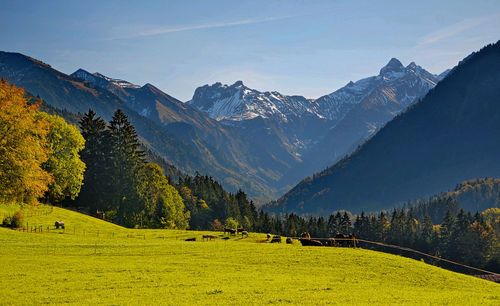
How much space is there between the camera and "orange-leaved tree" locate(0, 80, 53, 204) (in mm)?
59750

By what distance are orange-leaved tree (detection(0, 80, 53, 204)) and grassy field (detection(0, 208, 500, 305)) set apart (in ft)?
26.5

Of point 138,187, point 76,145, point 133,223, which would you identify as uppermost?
point 76,145

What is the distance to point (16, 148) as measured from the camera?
6047 cm

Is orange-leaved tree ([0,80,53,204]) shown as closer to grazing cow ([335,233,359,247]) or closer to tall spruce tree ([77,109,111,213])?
grazing cow ([335,233,359,247])

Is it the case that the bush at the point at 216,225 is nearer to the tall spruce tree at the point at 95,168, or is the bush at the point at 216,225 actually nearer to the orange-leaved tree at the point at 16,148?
the tall spruce tree at the point at 95,168

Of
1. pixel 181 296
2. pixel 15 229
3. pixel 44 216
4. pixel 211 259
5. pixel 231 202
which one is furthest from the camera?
pixel 231 202

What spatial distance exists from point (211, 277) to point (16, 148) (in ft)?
126

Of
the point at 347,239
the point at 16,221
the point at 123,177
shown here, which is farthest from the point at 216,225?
the point at 347,239

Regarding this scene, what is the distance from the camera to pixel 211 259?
52.0 m

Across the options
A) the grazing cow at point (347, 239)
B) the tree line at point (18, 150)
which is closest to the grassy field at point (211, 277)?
the tree line at point (18, 150)

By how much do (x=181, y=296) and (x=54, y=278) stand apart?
539 inches

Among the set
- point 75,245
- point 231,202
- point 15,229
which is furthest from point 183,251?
point 231,202

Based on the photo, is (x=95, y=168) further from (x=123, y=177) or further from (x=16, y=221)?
(x=16, y=221)

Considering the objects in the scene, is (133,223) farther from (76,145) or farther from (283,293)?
(283,293)
